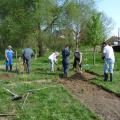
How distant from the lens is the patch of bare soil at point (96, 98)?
10398mm

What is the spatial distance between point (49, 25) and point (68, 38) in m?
4.59

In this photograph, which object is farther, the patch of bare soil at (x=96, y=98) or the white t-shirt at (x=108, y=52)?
the white t-shirt at (x=108, y=52)

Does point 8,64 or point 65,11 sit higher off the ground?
point 65,11

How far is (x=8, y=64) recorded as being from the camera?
80.3 ft

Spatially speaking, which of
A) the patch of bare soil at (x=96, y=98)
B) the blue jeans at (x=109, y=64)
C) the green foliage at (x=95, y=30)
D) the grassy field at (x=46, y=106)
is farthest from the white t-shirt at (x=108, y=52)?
the green foliage at (x=95, y=30)

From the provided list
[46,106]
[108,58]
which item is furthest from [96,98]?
[108,58]

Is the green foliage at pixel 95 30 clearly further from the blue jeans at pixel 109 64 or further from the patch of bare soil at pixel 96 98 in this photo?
the patch of bare soil at pixel 96 98

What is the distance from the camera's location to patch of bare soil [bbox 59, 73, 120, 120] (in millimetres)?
10398

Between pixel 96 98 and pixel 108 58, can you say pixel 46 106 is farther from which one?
pixel 108 58

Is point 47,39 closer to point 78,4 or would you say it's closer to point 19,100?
point 78,4

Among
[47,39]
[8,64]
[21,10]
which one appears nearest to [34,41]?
[47,39]

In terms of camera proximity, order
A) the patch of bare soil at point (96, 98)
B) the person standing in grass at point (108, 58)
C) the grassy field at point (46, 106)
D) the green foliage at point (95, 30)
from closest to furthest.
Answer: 1. the grassy field at point (46, 106)
2. the patch of bare soil at point (96, 98)
3. the person standing in grass at point (108, 58)
4. the green foliage at point (95, 30)

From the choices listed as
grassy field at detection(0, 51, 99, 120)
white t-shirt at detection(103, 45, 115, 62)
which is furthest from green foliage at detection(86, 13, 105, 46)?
grassy field at detection(0, 51, 99, 120)

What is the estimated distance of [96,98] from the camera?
41.6ft
